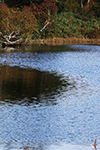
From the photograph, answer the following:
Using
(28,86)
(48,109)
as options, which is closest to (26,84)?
(28,86)

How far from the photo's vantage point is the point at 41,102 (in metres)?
14.4

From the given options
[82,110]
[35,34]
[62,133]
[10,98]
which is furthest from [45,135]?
[35,34]

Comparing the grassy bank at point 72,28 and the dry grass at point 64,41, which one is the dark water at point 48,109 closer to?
the dry grass at point 64,41

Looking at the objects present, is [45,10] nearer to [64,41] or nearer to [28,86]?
[64,41]

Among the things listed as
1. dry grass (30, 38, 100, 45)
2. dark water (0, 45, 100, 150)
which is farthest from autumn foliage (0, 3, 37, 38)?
dark water (0, 45, 100, 150)

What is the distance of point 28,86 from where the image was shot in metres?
19.0

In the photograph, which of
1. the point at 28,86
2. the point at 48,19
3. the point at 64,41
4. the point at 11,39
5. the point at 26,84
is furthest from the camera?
the point at 64,41

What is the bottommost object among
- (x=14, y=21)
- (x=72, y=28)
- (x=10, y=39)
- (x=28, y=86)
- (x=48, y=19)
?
(x=28, y=86)

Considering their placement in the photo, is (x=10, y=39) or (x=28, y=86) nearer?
(x=28, y=86)

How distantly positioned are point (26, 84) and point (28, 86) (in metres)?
0.72

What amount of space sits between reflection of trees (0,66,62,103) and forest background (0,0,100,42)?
26.0 m

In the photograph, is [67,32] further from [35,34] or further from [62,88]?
[62,88]

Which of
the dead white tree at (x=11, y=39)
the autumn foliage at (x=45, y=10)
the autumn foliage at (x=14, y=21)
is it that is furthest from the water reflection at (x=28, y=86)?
the autumn foliage at (x=45, y=10)

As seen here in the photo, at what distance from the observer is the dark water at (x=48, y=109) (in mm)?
9281
